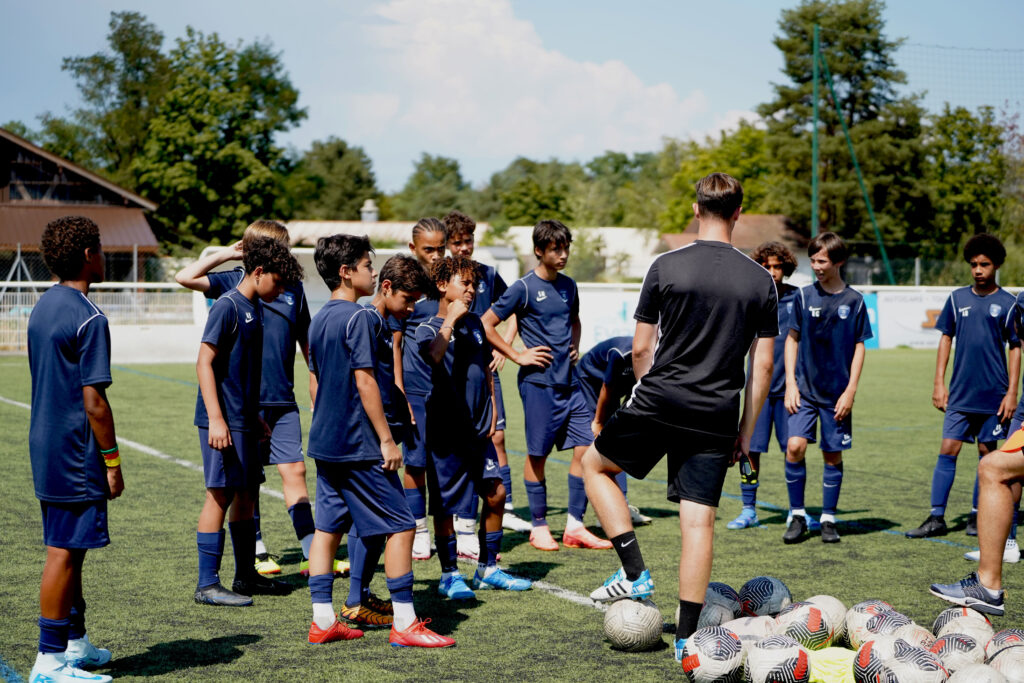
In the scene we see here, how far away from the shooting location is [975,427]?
7.59 metres

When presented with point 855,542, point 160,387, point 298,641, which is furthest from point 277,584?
point 160,387

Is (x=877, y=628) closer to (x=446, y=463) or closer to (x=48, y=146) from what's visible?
(x=446, y=463)

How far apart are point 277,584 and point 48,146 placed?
5816cm

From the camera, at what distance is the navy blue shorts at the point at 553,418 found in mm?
7184

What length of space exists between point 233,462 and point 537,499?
→ 93.7 inches

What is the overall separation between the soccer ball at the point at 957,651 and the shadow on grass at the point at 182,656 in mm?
3059

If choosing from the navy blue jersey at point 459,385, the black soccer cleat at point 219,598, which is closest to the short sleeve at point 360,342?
the navy blue jersey at point 459,385

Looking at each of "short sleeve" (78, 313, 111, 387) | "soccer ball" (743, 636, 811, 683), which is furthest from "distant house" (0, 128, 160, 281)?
"soccer ball" (743, 636, 811, 683)

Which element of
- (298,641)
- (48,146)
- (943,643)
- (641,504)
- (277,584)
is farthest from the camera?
(48,146)

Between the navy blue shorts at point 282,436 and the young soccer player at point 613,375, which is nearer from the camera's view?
the navy blue shorts at point 282,436

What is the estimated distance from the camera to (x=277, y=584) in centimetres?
598

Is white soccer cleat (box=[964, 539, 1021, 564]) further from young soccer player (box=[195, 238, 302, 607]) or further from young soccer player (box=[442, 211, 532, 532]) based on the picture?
young soccer player (box=[195, 238, 302, 607])

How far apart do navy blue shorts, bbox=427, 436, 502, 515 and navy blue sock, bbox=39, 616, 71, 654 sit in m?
2.03

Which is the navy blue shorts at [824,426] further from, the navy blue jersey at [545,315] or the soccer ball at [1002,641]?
the soccer ball at [1002,641]
